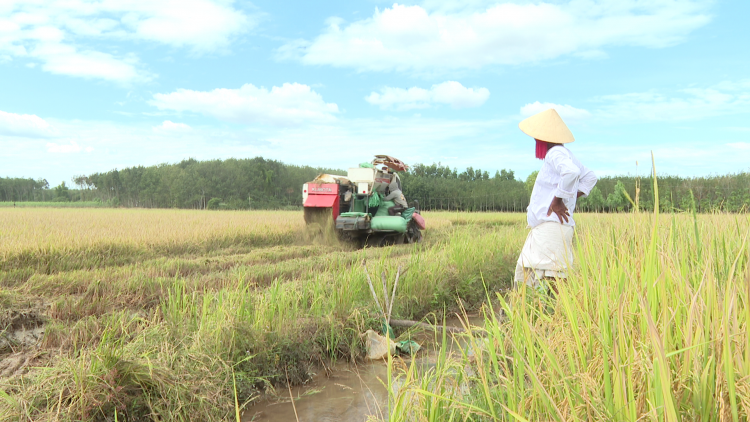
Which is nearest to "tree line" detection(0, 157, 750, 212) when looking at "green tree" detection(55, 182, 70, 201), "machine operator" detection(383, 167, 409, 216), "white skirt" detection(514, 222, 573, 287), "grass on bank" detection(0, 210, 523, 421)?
"green tree" detection(55, 182, 70, 201)

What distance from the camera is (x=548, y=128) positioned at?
12.0ft

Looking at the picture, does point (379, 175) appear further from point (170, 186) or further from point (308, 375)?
point (170, 186)

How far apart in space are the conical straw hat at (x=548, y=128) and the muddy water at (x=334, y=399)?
5.81 feet

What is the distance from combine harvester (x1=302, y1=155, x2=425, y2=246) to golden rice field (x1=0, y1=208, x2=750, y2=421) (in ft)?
7.27

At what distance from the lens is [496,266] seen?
20.7 ft

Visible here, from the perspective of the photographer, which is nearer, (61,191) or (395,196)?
(395,196)

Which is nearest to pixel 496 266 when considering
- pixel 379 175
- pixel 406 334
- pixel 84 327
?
pixel 406 334

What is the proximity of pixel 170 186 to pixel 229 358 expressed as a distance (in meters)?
37.2

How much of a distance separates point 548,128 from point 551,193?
1.70ft

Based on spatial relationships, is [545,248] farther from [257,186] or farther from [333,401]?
[257,186]

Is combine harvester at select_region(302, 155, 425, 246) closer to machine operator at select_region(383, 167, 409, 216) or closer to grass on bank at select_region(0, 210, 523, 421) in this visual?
machine operator at select_region(383, 167, 409, 216)

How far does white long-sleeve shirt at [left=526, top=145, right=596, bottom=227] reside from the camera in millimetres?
3363

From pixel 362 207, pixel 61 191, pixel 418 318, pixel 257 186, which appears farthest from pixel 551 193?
pixel 61 191

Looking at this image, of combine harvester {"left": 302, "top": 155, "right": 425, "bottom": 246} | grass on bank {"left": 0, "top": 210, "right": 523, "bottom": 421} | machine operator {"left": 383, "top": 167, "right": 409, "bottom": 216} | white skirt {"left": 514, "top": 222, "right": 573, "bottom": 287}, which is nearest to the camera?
grass on bank {"left": 0, "top": 210, "right": 523, "bottom": 421}
